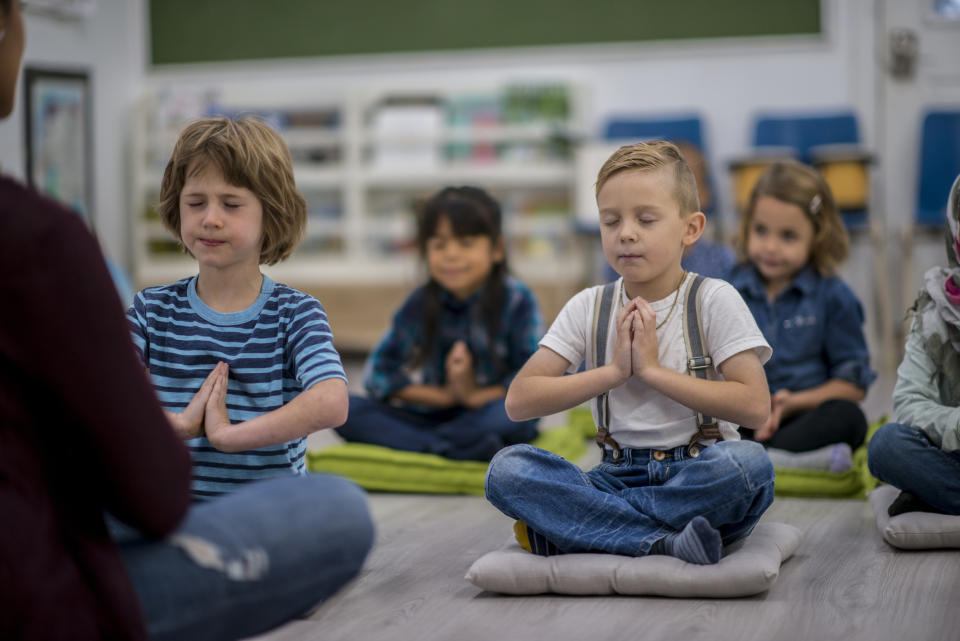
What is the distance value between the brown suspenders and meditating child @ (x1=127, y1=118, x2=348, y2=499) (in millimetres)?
504

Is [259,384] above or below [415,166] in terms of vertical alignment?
below

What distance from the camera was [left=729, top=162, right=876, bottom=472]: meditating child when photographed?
279 cm

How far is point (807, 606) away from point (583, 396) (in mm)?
477

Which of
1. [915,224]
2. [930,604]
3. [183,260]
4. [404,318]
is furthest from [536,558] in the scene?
[183,260]

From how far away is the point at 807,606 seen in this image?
5.63 ft

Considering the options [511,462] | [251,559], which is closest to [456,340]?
[511,462]

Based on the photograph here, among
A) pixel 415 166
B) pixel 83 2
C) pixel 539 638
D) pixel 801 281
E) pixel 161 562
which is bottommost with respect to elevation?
pixel 539 638

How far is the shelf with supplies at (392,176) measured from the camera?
18.7 ft

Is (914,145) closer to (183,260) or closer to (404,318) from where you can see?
(404,318)

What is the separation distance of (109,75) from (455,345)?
4.23 m

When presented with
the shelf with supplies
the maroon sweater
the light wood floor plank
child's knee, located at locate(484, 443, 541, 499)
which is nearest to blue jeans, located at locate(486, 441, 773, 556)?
child's knee, located at locate(484, 443, 541, 499)

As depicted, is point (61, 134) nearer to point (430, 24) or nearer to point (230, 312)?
point (430, 24)

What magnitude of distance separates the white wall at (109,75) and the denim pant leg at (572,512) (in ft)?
15.7

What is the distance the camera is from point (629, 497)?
190 centimetres
